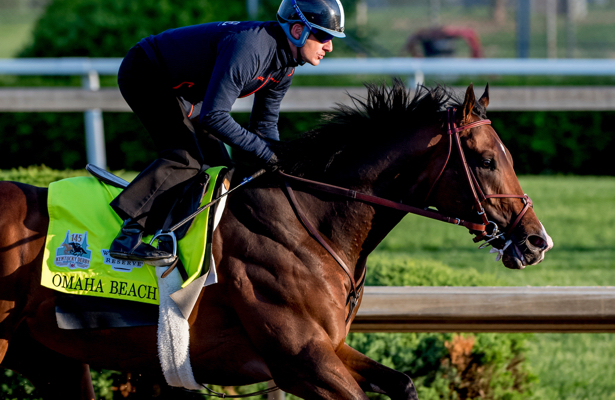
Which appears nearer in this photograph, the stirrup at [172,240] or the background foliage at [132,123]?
the stirrup at [172,240]

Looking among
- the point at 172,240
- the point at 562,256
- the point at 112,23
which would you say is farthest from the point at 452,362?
the point at 112,23

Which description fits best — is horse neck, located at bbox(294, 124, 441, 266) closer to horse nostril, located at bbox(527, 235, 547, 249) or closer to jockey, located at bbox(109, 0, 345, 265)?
jockey, located at bbox(109, 0, 345, 265)

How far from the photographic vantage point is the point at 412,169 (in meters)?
3.03

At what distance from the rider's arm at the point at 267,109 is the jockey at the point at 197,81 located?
3.6 inches

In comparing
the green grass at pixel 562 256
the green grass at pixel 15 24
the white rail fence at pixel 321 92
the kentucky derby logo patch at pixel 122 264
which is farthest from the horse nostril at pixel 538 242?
the green grass at pixel 15 24

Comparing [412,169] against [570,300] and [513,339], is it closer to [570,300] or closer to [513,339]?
[570,300]

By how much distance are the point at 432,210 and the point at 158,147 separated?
1.25 meters

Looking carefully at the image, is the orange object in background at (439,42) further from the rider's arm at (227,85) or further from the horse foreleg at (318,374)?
the horse foreleg at (318,374)

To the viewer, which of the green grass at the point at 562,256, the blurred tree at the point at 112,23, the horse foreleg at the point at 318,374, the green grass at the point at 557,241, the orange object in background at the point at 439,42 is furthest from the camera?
the orange object in background at the point at 439,42

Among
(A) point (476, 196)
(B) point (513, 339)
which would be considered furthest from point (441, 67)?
(A) point (476, 196)

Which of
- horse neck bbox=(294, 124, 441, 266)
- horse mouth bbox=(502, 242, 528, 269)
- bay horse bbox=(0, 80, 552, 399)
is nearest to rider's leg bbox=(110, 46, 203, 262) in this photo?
bay horse bbox=(0, 80, 552, 399)

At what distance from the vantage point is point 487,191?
2934 millimetres

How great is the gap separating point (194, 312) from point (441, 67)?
5.17 metres

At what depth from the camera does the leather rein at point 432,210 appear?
2.92m
